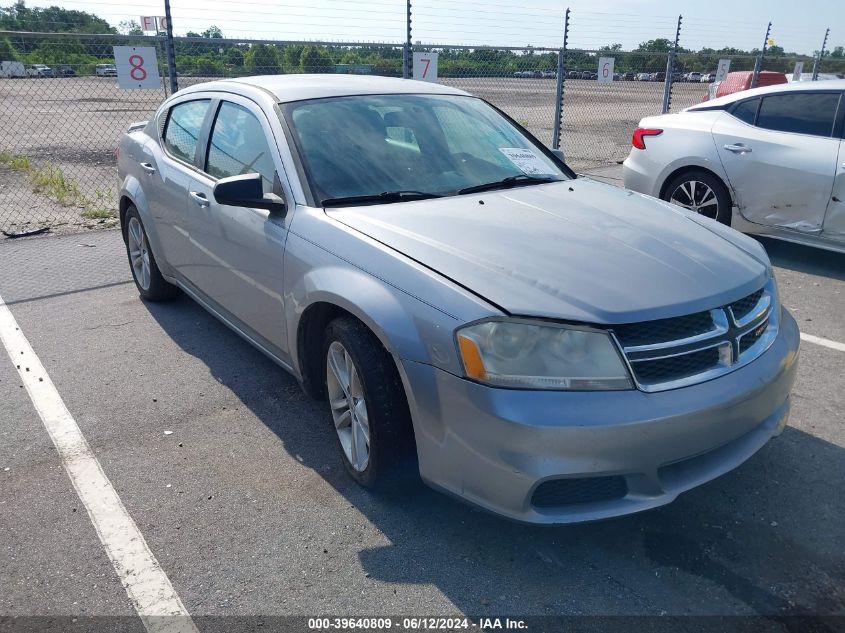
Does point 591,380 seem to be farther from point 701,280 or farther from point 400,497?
point 400,497

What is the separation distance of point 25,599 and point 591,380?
209cm

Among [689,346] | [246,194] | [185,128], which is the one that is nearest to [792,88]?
[689,346]

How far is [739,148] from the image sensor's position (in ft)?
20.8

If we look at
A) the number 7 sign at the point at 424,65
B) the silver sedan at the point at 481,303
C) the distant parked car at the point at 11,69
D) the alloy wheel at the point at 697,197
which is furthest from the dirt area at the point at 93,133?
the silver sedan at the point at 481,303

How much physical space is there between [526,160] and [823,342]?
241 cm

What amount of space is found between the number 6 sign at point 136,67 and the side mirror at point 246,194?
5.59m

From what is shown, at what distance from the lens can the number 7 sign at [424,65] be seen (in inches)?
400

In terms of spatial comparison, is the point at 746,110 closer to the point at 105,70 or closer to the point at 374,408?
the point at 374,408

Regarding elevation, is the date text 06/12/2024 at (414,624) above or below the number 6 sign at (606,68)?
below

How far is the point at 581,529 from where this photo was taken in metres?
2.82

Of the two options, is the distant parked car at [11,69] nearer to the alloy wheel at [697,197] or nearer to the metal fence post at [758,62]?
the alloy wheel at [697,197]

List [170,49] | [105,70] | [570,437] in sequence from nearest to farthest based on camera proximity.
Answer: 1. [570,437]
2. [170,49]
3. [105,70]

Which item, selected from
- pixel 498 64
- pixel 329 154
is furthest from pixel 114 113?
pixel 329 154

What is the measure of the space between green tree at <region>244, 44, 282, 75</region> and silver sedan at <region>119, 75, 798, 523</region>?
6.25 metres
